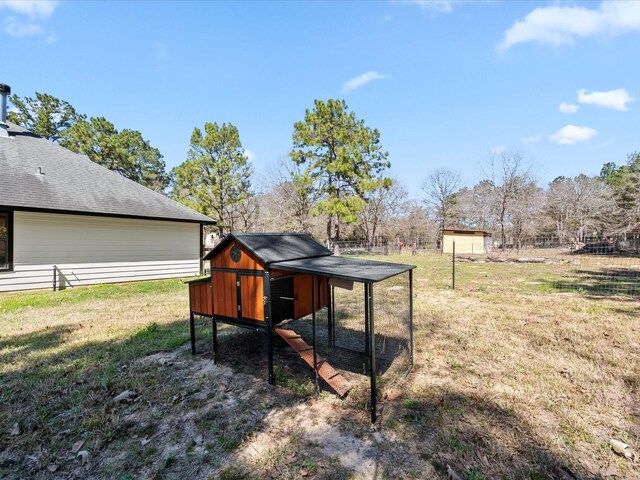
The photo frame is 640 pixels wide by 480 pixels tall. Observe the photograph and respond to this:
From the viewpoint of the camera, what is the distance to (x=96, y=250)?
9805 millimetres

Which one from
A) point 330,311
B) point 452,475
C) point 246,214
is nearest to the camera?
point 452,475

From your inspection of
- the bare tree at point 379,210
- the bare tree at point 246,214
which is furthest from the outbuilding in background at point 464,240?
the bare tree at point 246,214

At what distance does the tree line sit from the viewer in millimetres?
21484

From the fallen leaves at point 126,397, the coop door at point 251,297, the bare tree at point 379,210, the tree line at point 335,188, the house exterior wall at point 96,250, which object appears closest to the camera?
the fallen leaves at point 126,397

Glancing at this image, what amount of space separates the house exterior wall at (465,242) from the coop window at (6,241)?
90.7ft

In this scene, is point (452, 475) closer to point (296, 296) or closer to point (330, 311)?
point (296, 296)

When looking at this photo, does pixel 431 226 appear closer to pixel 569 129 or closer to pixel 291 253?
pixel 569 129

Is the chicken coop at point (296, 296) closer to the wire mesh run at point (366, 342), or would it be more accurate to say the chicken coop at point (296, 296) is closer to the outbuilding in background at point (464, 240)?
the wire mesh run at point (366, 342)

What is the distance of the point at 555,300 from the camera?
693 cm

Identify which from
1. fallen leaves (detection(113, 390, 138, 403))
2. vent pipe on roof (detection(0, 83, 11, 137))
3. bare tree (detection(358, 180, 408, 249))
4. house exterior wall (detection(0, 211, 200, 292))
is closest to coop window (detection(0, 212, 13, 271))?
house exterior wall (detection(0, 211, 200, 292))

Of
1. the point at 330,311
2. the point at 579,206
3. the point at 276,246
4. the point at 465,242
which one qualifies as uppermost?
the point at 579,206

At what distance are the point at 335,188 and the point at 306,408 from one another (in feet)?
66.2

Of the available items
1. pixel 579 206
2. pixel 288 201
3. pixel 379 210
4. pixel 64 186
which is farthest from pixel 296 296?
pixel 579 206

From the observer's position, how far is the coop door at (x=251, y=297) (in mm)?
3381
